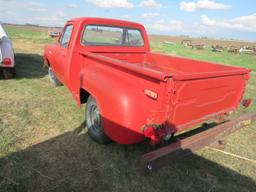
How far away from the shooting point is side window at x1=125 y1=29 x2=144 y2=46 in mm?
4582

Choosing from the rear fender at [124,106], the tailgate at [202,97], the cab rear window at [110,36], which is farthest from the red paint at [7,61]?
the tailgate at [202,97]

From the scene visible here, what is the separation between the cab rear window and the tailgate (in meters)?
2.31

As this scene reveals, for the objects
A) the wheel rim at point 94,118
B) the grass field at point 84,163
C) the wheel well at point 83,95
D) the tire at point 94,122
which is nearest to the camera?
the grass field at point 84,163

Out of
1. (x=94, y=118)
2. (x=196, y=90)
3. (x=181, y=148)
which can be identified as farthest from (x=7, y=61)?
(x=181, y=148)

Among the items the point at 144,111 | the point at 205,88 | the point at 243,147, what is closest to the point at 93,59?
the point at 144,111

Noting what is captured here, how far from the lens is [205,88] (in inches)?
99.8

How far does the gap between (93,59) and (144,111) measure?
51.7 inches

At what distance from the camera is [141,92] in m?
2.37

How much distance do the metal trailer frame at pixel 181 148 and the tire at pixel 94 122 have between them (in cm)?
129

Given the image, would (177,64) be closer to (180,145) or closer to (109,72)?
(109,72)

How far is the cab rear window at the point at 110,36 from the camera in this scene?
13.2 feet

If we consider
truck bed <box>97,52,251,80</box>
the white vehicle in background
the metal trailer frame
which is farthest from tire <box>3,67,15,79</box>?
the metal trailer frame

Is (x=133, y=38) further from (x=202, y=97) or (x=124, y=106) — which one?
(x=124, y=106)

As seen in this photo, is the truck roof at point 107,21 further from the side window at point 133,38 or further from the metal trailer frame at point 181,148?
the metal trailer frame at point 181,148
